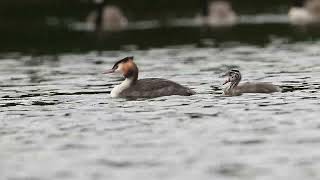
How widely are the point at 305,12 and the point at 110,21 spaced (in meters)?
12.5

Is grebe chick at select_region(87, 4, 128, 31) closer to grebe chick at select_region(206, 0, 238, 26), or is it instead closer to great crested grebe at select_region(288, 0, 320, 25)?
grebe chick at select_region(206, 0, 238, 26)

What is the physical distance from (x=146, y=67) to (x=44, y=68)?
3834 mm

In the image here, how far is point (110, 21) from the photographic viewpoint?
6150 cm

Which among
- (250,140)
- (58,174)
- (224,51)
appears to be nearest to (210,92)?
(250,140)

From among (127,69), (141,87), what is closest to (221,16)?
(127,69)

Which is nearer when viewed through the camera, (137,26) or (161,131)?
(161,131)

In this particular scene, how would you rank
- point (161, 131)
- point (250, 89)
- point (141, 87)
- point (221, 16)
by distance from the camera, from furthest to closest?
point (221, 16), point (141, 87), point (250, 89), point (161, 131)

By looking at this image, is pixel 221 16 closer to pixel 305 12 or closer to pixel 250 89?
pixel 305 12

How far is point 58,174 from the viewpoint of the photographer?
608 inches

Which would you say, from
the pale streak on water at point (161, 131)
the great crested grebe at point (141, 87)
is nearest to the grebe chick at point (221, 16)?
the pale streak on water at point (161, 131)

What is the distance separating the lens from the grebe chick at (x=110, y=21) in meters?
60.8

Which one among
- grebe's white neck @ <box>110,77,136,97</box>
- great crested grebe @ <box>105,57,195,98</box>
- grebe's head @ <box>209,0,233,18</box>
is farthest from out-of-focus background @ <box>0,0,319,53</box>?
grebe's white neck @ <box>110,77,136,97</box>

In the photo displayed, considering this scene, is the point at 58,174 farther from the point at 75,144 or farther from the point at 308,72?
the point at 308,72

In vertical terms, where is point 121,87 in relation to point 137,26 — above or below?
above
